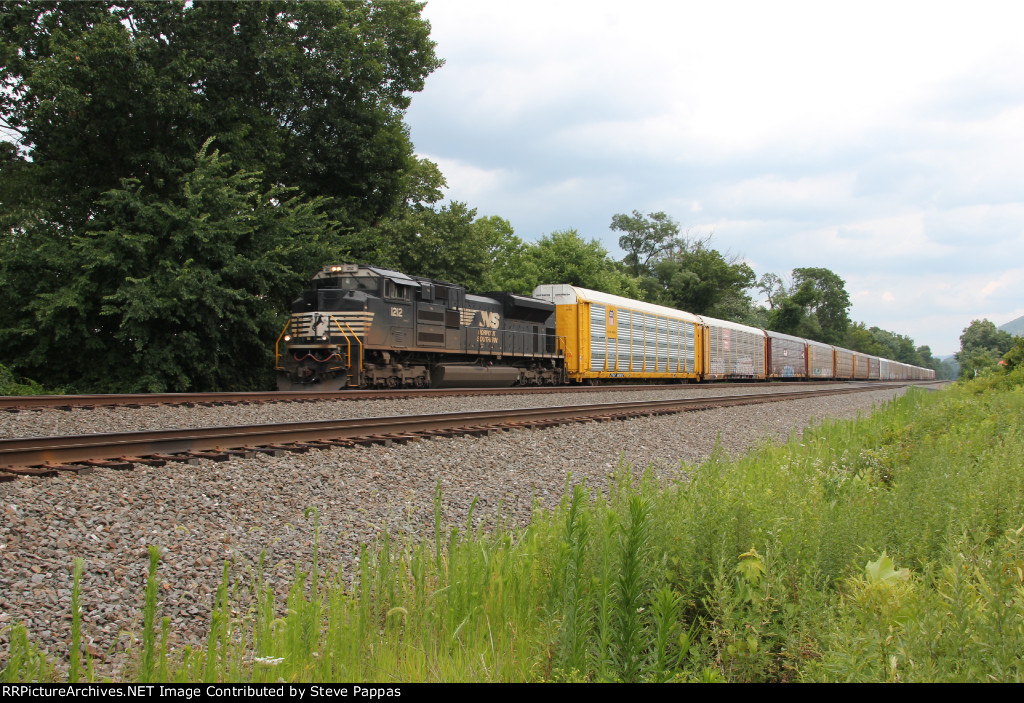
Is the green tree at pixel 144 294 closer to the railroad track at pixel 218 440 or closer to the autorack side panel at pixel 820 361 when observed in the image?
the railroad track at pixel 218 440

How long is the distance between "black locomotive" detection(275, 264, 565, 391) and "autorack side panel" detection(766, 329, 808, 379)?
2324 cm

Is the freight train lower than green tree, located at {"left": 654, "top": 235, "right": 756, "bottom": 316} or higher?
lower

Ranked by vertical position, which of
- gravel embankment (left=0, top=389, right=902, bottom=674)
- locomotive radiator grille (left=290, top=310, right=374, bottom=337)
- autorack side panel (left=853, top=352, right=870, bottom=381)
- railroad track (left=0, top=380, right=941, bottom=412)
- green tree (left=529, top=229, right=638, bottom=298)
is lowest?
gravel embankment (left=0, top=389, right=902, bottom=674)

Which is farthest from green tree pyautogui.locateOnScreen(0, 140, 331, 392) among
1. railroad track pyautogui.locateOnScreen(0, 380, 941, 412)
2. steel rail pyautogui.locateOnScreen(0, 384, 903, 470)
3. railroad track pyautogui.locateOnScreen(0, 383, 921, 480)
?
railroad track pyautogui.locateOnScreen(0, 383, 921, 480)

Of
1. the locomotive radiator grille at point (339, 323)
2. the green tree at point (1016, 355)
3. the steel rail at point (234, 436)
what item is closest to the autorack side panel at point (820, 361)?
the green tree at point (1016, 355)

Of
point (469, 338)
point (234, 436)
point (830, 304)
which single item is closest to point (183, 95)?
point (469, 338)

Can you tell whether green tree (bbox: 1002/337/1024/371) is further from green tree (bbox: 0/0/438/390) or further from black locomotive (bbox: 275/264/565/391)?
green tree (bbox: 0/0/438/390)

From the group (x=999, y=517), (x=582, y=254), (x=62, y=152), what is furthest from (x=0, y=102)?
(x=582, y=254)

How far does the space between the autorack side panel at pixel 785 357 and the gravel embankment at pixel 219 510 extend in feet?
108

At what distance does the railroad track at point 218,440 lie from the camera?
5.56 metres

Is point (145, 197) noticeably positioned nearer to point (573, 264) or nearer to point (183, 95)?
point (183, 95)

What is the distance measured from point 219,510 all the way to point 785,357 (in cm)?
4162

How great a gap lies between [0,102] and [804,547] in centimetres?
2403

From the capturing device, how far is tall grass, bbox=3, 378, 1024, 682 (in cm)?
212
